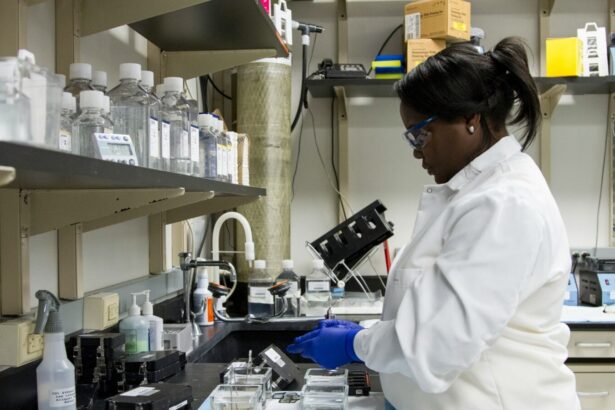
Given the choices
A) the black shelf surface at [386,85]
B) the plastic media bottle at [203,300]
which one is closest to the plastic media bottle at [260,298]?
the plastic media bottle at [203,300]

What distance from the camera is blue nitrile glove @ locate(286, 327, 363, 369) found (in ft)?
4.76

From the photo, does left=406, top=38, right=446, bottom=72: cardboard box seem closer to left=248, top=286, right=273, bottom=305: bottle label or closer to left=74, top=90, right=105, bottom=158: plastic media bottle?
left=248, top=286, right=273, bottom=305: bottle label

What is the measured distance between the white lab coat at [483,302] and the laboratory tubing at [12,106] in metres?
0.70

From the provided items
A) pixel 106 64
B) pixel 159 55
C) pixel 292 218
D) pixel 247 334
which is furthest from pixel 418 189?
pixel 106 64

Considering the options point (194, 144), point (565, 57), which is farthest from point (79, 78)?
point (565, 57)

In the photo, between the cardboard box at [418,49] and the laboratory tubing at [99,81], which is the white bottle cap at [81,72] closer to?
the laboratory tubing at [99,81]

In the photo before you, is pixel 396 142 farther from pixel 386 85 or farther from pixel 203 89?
pixel 203 89

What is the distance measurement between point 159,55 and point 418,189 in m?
1.64

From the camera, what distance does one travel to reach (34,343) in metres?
1.21

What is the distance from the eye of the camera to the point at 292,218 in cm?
326

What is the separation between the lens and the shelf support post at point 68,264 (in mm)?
1451

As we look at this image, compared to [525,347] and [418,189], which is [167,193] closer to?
[525,347]

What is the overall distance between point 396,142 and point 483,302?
2244 mm

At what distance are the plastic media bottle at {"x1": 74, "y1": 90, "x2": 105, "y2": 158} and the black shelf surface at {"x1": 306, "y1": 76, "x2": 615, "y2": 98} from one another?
1804 mm
